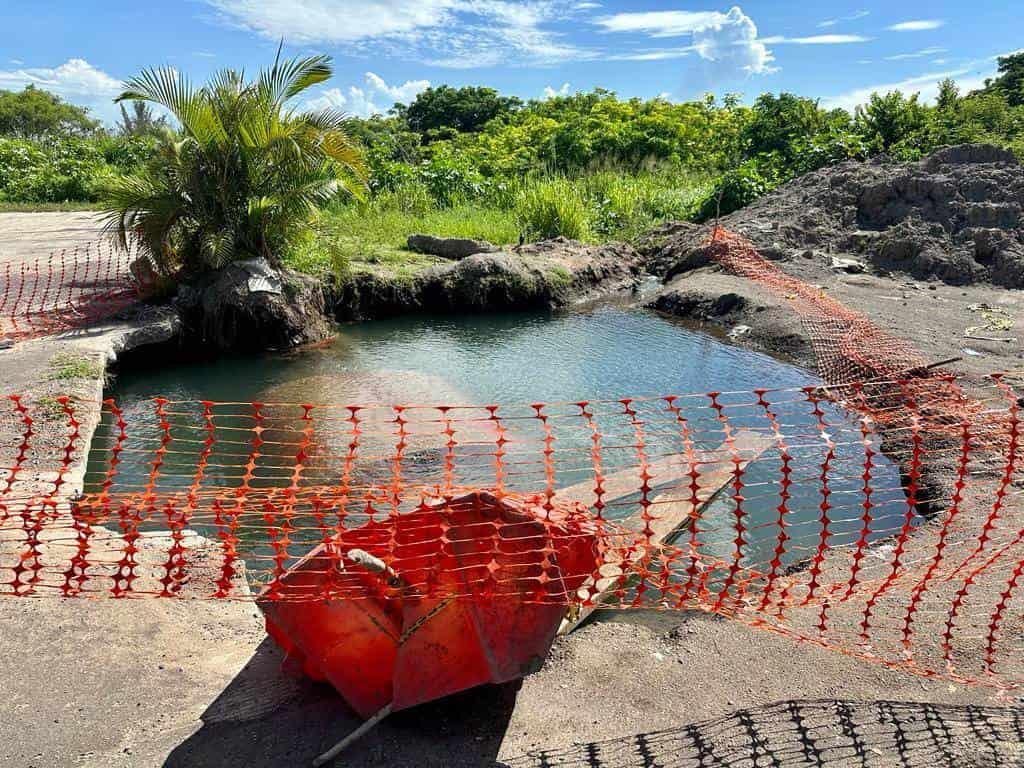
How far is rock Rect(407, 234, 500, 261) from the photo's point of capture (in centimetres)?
1512

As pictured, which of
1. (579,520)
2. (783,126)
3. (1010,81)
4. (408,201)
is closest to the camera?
(579,520)

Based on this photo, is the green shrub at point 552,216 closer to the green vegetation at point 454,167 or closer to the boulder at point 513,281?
the green vegetation at point 454,167

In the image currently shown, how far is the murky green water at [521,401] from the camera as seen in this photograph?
6.54 m

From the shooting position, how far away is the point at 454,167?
20672 millimetres

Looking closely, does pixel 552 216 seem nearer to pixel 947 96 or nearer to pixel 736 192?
pixel 736 192

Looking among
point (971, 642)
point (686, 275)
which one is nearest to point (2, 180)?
point (686, 275)

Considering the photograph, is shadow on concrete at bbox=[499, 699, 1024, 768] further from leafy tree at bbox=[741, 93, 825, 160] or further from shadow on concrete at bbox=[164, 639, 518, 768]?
leafy tree at bbox=[741, 93, 825, 160]

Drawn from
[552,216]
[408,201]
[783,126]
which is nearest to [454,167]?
[408,201]

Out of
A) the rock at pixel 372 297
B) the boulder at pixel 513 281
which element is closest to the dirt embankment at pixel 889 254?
the boulder at pixel 513 281

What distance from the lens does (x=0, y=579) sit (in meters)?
4.48

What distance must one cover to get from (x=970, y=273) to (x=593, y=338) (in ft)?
22.1

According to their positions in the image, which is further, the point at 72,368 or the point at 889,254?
the point at 889,254

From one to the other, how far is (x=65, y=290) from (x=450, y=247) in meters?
6.43

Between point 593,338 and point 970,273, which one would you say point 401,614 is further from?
point 970,273
